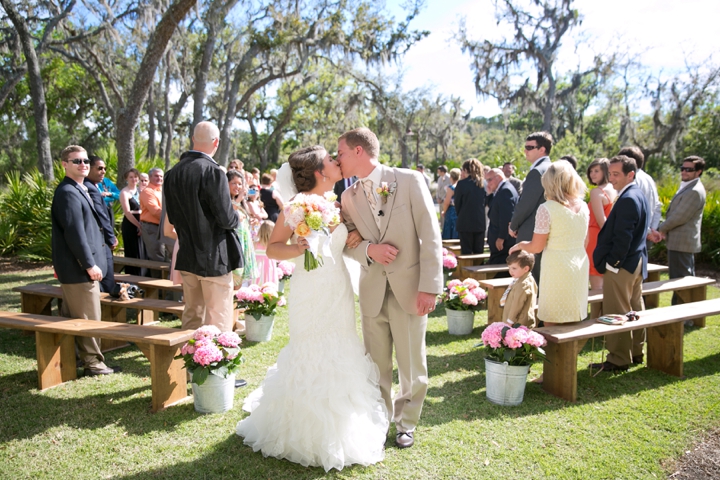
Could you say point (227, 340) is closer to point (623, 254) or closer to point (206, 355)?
point (206, 355)

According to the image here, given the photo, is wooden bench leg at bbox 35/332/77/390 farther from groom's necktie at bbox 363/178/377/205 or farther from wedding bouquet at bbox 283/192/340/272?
groom's necktie at bbox 363/178/377/205

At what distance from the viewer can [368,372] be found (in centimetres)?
341

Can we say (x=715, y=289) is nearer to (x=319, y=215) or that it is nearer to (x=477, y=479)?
(x=477, y=479)

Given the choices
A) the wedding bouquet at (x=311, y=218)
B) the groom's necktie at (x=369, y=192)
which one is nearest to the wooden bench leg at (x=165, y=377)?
the wedding bouquet at (x=311, y=218)

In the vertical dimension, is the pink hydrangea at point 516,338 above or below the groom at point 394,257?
below

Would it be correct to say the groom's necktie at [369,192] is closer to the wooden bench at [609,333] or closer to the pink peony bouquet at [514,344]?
the pink peony bouquet at [514,344]

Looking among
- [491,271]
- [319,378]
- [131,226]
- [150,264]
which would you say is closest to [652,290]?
[491,271]

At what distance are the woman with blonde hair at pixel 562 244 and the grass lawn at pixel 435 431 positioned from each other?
0.83 metres

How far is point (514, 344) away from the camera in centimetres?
421

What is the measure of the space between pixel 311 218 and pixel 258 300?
300cm

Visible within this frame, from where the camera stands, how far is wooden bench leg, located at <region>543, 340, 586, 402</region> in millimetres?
4348

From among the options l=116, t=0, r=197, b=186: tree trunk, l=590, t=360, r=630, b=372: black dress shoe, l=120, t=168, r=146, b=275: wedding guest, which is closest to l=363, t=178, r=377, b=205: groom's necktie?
l=590, t=360, r=630, b=372: black dress shoe

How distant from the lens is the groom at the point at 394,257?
332 cm

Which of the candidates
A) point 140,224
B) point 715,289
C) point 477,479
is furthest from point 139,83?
point 715,289
